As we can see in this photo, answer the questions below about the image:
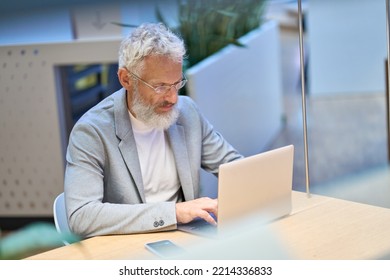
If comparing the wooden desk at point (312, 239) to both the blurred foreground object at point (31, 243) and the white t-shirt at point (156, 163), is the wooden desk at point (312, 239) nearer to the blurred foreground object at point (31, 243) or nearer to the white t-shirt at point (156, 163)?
the blurred foreground object at point (31, 243)

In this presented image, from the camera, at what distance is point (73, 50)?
3484 millimetres

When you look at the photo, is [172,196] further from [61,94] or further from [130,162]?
[61,94]

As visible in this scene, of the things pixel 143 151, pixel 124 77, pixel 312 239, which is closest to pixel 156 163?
pixel 143 151

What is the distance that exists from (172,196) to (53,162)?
149cm

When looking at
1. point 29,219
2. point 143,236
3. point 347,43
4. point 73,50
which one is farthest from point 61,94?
point 347,43

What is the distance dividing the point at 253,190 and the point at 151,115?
464 millimetres

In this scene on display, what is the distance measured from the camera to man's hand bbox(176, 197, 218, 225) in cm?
181

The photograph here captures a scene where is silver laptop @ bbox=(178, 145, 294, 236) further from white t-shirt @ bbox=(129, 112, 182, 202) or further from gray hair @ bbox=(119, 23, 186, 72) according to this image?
gray hair @ bbox=(119, 23, 186, 72)

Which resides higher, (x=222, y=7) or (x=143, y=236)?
(x=222, y=7)

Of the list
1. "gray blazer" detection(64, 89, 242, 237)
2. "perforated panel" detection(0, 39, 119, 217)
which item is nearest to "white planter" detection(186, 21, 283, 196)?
"perforated panel" detection(0, 39, 119, 217)

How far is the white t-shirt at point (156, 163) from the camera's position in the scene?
2158mm

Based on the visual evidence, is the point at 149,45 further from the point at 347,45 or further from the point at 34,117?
the point at 347,45

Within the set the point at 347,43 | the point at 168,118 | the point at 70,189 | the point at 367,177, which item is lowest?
the point at 367,177

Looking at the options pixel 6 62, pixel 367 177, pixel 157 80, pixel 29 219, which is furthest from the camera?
pixel 367 177
